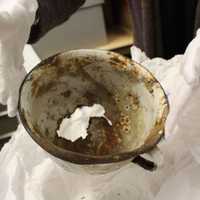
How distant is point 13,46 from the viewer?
18.8 inches

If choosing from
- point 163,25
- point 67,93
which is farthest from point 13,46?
point 163,25

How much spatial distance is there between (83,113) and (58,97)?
0.14 feet

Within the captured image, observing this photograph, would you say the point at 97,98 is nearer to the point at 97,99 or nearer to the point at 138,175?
the point at 97,99

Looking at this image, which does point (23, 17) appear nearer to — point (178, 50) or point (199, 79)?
point (199, 79)

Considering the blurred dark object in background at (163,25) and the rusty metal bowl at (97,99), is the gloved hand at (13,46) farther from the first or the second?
the blurred dark object in background at (163,25)

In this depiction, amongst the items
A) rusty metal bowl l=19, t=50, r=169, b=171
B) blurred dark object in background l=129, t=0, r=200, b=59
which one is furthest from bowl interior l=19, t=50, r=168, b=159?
blurred dark object in background l=129, t=0, r=200, b=59

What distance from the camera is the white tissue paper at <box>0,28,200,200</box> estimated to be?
1.57 ft

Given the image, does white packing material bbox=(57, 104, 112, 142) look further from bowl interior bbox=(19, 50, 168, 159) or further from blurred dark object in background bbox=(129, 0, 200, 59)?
blurred dark object in background bbox=(129, 0, 200, 59)

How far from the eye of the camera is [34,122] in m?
0.47

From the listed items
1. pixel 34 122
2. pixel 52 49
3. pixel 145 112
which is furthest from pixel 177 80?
pixel 52 49

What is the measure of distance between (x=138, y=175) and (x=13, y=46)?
0.20 m

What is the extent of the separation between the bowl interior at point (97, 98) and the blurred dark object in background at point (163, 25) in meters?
0.21

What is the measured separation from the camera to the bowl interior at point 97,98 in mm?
473

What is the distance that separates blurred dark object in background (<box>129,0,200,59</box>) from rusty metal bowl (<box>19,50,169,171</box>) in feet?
0.68
